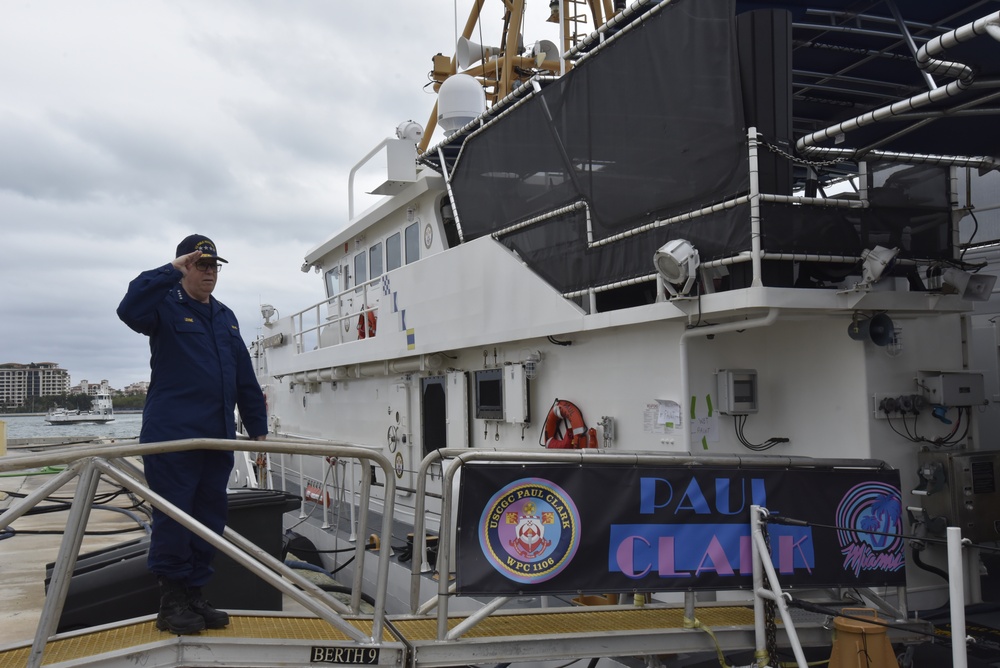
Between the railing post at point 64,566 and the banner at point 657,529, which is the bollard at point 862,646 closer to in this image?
the banner at point 657,529

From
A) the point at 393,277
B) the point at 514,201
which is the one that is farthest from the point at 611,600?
the point at 393,277

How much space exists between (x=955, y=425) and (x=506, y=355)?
3.75 metres

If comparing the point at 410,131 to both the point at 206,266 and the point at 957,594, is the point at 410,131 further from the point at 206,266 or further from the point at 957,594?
the point at 957,594

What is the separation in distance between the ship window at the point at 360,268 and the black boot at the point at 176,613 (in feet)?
27.4

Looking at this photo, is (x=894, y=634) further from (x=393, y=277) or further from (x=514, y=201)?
(x=393, y=277)

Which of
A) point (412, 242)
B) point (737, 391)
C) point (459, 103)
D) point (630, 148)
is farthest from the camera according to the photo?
point (412, 242)

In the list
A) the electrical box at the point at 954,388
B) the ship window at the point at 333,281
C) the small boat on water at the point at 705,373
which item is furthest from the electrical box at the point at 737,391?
the ship window at the point at 333,281

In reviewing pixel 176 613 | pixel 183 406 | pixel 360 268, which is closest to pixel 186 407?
pixel 183 406

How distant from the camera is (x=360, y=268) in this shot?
38.9 feet

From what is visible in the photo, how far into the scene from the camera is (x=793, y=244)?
15.1 ft

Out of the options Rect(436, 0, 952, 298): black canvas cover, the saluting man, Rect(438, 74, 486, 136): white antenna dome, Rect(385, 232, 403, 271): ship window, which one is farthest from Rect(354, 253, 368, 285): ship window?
the saluting man

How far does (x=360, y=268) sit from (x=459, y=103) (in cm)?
356

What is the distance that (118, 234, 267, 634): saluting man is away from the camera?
11.3 ft

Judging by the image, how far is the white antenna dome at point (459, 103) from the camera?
9242mm
